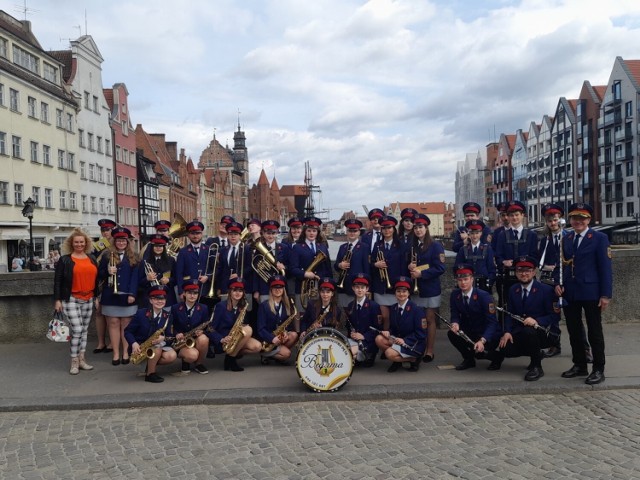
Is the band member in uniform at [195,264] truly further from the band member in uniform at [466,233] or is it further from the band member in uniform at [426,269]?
the band member in uniform at [466,233]

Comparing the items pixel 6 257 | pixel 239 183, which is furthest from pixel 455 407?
pixel 239 183

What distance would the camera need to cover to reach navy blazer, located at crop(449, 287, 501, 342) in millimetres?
7598

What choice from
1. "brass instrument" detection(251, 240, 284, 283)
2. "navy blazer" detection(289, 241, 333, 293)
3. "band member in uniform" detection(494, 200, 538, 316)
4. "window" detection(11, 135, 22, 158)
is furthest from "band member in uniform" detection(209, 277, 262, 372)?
"window" detection(11, 135, 22, 158)

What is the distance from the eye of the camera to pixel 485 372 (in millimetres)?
7672

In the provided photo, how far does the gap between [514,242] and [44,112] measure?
148 feet

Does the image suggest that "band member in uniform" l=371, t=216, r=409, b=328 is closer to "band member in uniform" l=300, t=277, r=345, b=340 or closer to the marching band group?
the marching band group

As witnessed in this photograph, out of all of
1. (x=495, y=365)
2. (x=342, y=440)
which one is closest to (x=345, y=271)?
(x=495, y=365)

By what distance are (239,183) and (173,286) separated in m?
145

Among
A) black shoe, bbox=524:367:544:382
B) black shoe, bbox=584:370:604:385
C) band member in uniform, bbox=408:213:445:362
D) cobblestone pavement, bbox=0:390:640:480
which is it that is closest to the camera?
cobblestone pavement, bbox=0:390:640:480

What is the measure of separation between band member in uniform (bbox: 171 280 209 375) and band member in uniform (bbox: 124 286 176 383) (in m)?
0.18

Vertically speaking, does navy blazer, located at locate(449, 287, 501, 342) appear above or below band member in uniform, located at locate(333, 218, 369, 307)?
below

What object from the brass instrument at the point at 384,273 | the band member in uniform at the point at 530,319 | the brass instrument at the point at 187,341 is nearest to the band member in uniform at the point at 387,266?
the brass instrument at the point at 384,273

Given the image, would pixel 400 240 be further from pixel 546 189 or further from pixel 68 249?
pixel 546 189

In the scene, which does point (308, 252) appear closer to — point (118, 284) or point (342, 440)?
point (118, 284)
